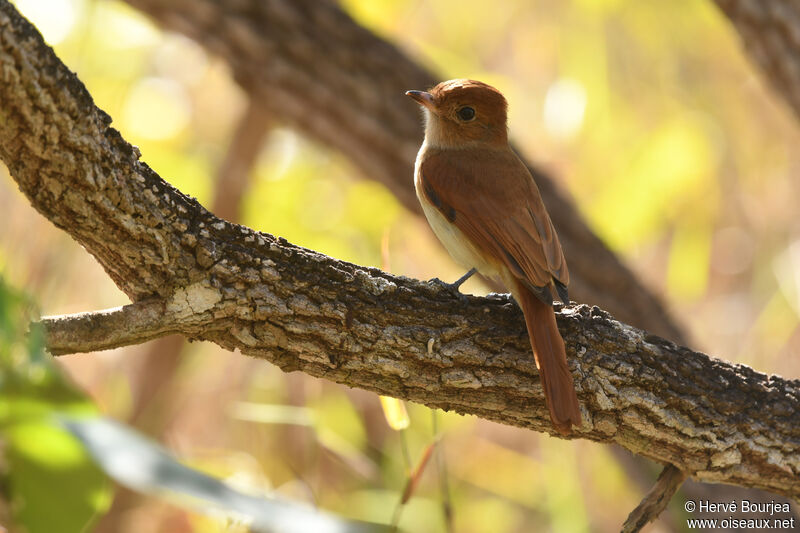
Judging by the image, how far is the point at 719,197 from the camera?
6363mm

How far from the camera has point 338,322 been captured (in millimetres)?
2527

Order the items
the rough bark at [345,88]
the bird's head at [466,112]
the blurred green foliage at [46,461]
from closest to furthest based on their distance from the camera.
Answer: the blurred green foliage at [46,461] → the bird's head at [466,112] → the rough bark at [345,88]

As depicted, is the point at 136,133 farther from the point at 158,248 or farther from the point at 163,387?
the point at 158,248

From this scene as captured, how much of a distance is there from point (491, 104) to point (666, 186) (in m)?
2.18

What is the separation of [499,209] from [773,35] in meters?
1.97

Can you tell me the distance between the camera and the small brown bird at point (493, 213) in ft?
Result: 8.48

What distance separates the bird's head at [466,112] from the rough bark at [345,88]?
0.84 m

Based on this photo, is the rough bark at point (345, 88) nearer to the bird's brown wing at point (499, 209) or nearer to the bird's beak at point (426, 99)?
the bird's beak at point (426, 99)

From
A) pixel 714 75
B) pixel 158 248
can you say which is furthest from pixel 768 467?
pixel 714 75

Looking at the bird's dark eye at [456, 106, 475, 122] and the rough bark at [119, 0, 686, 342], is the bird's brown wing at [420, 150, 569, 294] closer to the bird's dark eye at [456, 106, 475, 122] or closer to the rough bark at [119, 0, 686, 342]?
the bird's dark eye at [456, 106, 475, 122]

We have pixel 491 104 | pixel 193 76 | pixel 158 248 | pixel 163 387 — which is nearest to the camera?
pixel 158 248

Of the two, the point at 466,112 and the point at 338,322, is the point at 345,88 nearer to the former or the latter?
the point at 466,112

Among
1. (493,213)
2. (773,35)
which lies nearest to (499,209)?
(493,213)

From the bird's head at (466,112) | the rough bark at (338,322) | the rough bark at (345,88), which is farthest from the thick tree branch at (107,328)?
the rough bark at (345,88)
